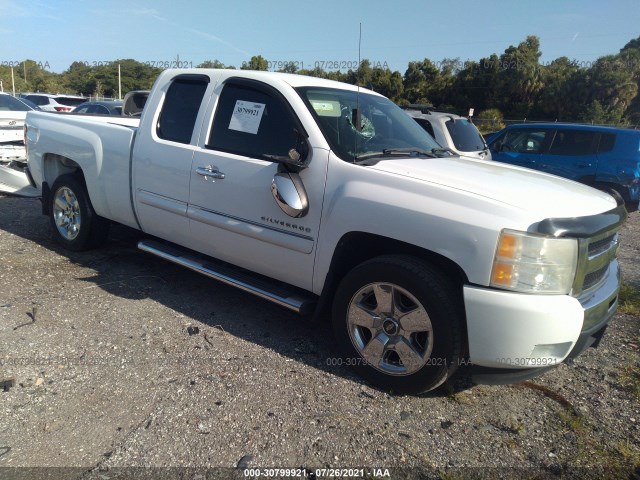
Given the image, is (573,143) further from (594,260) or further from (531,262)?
(531,262)

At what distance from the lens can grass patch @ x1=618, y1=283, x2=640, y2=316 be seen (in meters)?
4.68

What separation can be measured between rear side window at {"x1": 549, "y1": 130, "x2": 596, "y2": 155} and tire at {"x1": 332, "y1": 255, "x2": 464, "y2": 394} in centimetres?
767

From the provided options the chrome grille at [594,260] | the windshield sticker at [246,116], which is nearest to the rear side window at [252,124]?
the windshield sticker at [246,116]

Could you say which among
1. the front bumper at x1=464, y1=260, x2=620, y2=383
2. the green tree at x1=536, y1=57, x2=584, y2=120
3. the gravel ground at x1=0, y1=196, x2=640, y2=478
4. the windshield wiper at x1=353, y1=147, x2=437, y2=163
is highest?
the green tree at x1=536, y1=57, x2=584, y2=120

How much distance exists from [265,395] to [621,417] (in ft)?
6.94

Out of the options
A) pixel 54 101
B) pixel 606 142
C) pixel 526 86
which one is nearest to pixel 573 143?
pixel 606 142

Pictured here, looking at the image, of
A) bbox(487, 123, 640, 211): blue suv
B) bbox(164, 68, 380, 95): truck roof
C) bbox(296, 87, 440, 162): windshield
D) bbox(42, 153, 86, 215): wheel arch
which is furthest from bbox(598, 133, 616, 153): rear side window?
bbox(42, 153, 86, 215): wheel arch

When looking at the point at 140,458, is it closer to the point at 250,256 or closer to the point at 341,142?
the point at 250,256

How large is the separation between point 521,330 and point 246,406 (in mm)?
1575

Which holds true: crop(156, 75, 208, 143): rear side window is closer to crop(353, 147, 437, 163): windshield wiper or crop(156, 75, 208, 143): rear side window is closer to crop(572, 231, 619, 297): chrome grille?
crop(353, 147, 437, 163): windshield wiper

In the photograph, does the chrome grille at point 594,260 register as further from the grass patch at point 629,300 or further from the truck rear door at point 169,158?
the truck rear door at point 169,158

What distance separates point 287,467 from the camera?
2.51 m

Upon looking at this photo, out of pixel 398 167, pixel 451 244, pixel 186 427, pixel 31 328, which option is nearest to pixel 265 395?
pixel 186 427

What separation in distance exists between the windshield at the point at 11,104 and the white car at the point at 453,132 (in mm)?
7324
